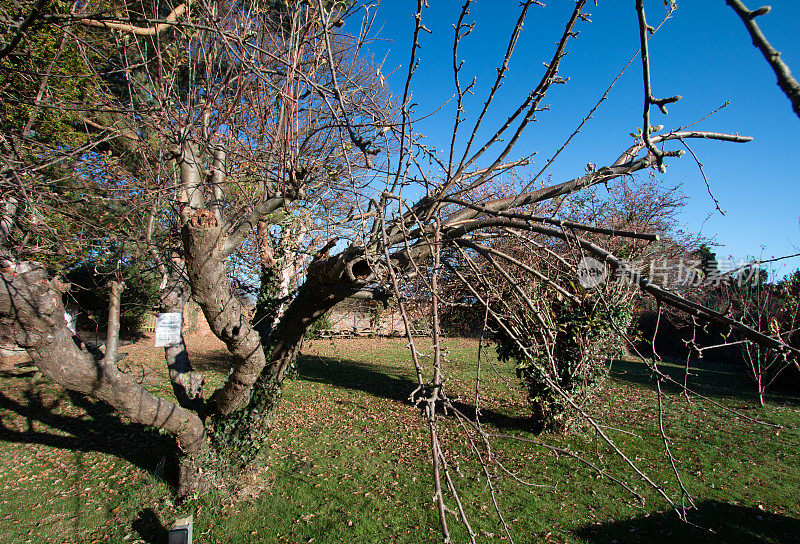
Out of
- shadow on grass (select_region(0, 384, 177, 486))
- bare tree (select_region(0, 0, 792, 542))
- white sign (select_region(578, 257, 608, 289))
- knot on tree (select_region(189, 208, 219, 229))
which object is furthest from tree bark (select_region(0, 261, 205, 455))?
white sign (select_region(578, 257, 608, 289))

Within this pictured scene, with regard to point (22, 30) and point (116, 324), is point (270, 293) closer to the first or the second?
point (116, 324)

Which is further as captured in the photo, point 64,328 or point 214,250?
point 64,328

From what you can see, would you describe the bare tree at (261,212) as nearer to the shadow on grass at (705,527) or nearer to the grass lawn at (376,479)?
the grass lawn at (376,479)

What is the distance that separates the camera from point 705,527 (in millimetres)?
4840

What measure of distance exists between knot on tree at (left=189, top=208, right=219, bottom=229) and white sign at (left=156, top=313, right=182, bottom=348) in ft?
8.22

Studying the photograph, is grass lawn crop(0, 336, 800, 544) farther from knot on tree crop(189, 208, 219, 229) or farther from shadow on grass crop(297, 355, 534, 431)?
knot on tree crop(189, 208, 219, 229)

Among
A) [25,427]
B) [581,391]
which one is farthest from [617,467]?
[25,427]

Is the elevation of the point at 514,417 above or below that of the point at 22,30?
below

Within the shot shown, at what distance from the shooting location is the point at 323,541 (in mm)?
4562

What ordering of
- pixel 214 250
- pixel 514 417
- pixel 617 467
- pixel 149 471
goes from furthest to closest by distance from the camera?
pixel 514 417 → pixel 617 467 → pixel 149 471 → pixel 214 250

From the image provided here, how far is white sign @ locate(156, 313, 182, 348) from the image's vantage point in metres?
4.98

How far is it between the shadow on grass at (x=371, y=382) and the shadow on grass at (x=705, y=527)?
3451mm

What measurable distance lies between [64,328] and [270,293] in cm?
279

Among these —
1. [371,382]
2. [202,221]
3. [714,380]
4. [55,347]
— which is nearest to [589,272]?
[202,221]
